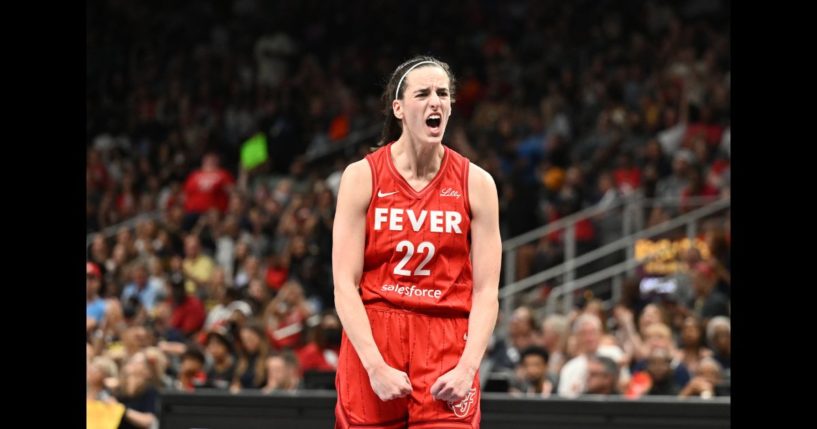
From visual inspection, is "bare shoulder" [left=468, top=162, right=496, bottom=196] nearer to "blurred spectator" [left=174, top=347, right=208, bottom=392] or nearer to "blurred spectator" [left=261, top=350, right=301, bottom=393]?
"blurred spectator" [left=261, top=350, right=301, bottom=393]

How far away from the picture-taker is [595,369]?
10.0 metres

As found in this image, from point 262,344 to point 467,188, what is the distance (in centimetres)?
644

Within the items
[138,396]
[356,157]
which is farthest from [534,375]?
[356,157]

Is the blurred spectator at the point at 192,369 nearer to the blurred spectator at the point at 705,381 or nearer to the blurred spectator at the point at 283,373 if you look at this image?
the blurred spectator at the point at 283,373

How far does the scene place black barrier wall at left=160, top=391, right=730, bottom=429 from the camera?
8.12 metres

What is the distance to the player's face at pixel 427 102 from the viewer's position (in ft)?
17.6

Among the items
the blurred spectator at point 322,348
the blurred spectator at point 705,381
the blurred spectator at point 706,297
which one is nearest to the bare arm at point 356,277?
the blurred spectator at point 705,381

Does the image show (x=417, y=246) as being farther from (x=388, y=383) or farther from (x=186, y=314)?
(x=186, y=314)

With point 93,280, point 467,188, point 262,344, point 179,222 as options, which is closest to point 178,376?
point 262,344

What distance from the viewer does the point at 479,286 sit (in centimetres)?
540

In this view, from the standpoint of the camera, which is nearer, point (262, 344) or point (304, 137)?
point (262, 344)

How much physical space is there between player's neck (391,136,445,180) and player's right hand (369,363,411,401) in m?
0.80

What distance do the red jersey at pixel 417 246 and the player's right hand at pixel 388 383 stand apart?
293mm
